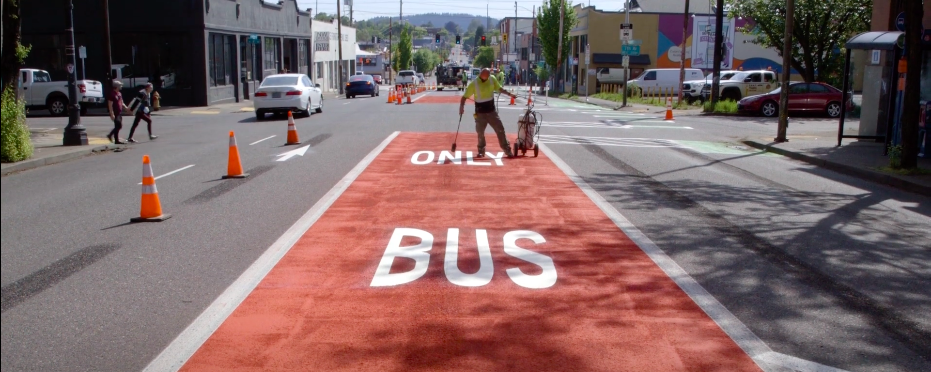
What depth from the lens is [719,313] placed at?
6.21 m

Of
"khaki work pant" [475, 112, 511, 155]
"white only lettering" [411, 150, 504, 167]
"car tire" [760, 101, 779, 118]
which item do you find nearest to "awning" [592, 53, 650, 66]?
"car tire" [760, 101, 779, 118]

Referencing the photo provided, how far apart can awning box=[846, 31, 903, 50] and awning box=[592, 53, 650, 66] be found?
1757 inches

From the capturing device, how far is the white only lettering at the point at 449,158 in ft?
50.2

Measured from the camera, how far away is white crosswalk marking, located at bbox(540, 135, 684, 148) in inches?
799

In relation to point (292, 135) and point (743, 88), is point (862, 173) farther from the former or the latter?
point (743, 88)

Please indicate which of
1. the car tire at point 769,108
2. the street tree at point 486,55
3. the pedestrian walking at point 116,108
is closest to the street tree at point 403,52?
the street tree at point 486,55

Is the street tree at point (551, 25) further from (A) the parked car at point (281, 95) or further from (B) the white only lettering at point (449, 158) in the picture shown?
(B) the white only lettering at point (449, 158)

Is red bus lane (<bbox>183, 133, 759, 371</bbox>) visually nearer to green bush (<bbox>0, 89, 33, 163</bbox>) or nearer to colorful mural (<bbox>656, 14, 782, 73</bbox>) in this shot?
green bush (<bbox>0, 89, 33, 163</bbox>)

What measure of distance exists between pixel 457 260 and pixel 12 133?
39.8 ft

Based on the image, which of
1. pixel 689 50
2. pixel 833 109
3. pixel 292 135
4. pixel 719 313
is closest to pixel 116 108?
pixel 292 135

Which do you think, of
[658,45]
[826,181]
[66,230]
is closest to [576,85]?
[658,45]

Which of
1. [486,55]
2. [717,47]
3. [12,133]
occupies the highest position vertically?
[486,55]

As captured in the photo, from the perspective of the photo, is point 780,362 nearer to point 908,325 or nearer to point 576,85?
point 908,325

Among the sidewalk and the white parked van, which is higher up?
the white parked van
